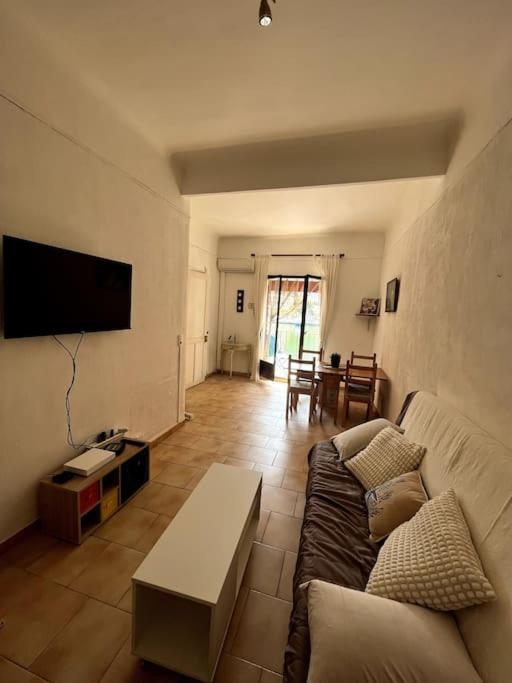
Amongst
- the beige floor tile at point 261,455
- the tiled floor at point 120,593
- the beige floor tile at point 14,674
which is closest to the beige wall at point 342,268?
the beige floor tile at point 261,455

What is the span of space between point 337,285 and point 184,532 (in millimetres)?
4809

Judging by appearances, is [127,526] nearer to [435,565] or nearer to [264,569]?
[264,569]

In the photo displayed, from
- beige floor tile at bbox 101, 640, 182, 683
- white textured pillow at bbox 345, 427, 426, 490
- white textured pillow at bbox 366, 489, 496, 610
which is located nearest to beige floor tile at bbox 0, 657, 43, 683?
beige floor tile at bbox 101, 640, 182, 683

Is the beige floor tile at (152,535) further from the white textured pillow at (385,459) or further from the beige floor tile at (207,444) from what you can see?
the white textured pillow at (385,459)

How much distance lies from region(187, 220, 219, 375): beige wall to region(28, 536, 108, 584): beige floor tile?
12.0 feet

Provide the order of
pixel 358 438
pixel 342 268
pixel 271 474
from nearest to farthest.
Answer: pixel 358 438 → pixel 271 474 → pixel 342 268

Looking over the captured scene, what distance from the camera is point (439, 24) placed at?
56.2 inches

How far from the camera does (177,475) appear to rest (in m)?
2.45

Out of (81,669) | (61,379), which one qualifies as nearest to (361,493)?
Result: (81,669)

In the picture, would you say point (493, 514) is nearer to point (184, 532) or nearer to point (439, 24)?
point (184, 532)

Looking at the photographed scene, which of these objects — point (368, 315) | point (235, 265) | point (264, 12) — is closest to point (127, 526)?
point (264, 12)

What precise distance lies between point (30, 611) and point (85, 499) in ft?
1.65

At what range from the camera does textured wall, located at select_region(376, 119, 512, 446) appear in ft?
4.59

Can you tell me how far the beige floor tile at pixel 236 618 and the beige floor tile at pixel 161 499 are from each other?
0.74 metres
